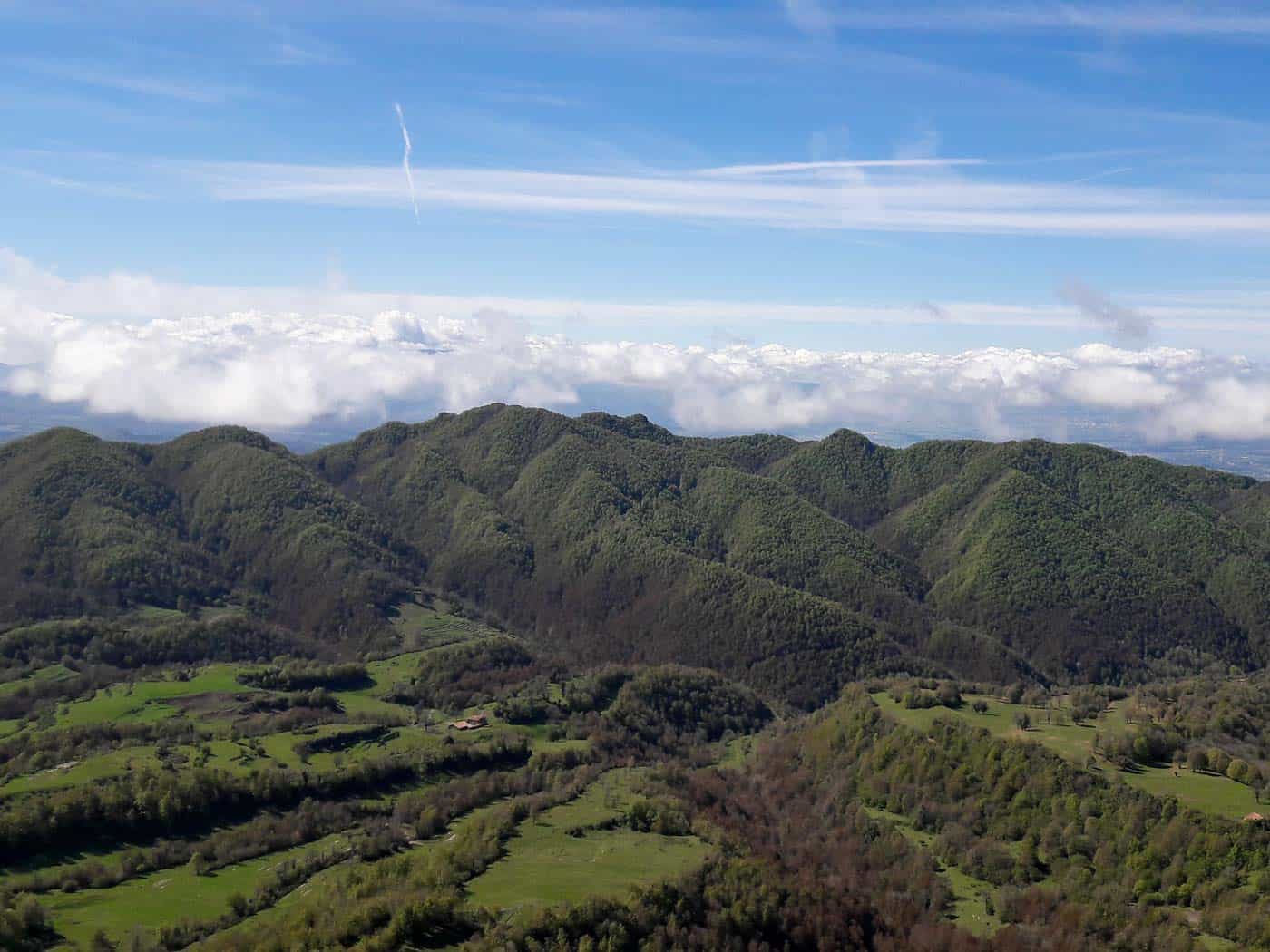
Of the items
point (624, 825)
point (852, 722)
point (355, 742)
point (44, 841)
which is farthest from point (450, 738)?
point (852, 722)

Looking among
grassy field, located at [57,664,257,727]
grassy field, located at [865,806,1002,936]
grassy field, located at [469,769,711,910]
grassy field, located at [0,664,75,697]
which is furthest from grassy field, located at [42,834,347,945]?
grassy field, located at [0,664,75,697]

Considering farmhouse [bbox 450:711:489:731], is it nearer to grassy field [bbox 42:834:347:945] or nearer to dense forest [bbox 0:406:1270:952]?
dense forest [bbox 0:406:1270:952]

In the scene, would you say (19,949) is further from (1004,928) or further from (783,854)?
(1004,928)

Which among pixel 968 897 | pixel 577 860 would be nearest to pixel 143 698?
pixel 577 860

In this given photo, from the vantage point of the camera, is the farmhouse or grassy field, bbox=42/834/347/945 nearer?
grassy field, bbox=42/834/347/945

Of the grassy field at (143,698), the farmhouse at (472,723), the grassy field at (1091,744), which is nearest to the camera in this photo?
the grassy field at (1091,744)

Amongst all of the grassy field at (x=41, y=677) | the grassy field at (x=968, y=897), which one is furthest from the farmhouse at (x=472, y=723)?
the grassy field at (x=41, y=677)

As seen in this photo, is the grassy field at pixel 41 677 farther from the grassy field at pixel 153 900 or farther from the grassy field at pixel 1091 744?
the grassy field at pixel 1091 744
